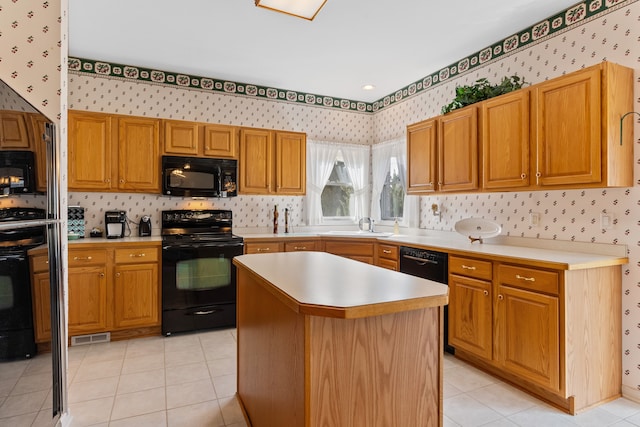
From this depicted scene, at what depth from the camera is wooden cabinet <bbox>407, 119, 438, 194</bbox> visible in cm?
357

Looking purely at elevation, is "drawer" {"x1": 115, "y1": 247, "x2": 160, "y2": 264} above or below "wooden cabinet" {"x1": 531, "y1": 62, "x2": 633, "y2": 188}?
below

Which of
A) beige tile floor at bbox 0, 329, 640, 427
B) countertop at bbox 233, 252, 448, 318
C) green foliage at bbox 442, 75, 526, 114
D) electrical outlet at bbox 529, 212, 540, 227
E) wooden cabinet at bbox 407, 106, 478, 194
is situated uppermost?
green foliage at bbox 442, 75, 526, 114

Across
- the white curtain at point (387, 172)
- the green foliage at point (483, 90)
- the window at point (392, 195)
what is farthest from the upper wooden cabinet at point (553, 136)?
the window at point (392, 195)

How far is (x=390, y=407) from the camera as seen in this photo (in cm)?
139

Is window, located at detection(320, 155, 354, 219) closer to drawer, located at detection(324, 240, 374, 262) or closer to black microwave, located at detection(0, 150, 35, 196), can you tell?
drawer, located at detection(324, 240, 374, 262)

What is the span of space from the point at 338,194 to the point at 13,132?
4.06 metres

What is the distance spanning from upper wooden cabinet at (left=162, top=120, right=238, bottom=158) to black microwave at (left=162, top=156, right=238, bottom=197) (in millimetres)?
80

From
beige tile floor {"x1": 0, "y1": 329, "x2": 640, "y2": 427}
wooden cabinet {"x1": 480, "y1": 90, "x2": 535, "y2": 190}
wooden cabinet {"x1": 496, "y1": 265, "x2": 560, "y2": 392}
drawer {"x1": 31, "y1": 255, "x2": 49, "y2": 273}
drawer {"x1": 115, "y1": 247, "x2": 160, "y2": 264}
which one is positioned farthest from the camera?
drawer {"x1": 115, "y1": 247, "x2": 160, "y2": 264}

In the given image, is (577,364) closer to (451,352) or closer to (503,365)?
(503,365)

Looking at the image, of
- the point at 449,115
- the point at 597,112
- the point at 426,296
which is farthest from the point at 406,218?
the point at 426,296

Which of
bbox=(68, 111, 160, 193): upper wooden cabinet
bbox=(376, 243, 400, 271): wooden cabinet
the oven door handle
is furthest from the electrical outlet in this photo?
bbox=(68, 111, 160, 193): upper wooden cabinet

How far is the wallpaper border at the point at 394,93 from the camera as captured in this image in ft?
8.94

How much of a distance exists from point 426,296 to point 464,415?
4.53ft

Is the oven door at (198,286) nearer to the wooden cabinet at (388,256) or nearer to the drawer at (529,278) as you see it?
the wooden cabinet at (388,256)
